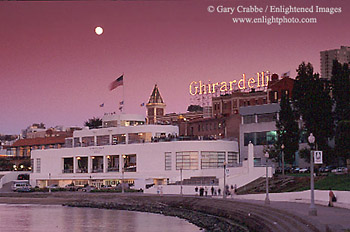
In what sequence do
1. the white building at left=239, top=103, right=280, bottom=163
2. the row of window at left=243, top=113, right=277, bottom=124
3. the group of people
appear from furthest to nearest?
the row of window at left=243, top=113, right=277, bottom=124, the white building at left=239, top=103, right=280, bottom=163, the group of people

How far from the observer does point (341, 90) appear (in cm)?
8225

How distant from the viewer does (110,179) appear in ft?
381

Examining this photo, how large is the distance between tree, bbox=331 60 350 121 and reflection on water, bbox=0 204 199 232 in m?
30.3

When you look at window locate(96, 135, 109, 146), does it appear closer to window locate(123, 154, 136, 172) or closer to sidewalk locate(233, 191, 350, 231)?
window locate(123, 154, 136, 172)

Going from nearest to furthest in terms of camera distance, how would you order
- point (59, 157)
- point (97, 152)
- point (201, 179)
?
point (201, 179) < point (97, 152) < point (59, 157)

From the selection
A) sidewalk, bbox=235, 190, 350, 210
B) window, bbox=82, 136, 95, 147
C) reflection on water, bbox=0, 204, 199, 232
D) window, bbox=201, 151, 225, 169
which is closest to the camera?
sidewalk, bbox=235, 190, 350, 210

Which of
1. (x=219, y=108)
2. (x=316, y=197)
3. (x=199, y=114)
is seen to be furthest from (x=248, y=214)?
(x=199, y=114)

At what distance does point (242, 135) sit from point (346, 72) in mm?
38091

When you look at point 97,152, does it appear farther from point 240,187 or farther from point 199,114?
point 199,114

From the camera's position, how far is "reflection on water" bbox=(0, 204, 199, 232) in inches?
2304

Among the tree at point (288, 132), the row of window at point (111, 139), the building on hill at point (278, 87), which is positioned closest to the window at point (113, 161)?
the row of window at point (111, 139)

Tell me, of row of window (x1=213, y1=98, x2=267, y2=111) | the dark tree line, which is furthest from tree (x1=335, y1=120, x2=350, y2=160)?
row of window (x1=213, y1=98, x2=267, y2=111)

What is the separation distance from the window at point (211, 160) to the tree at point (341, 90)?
98.6ft

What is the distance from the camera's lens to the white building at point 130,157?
107 m
